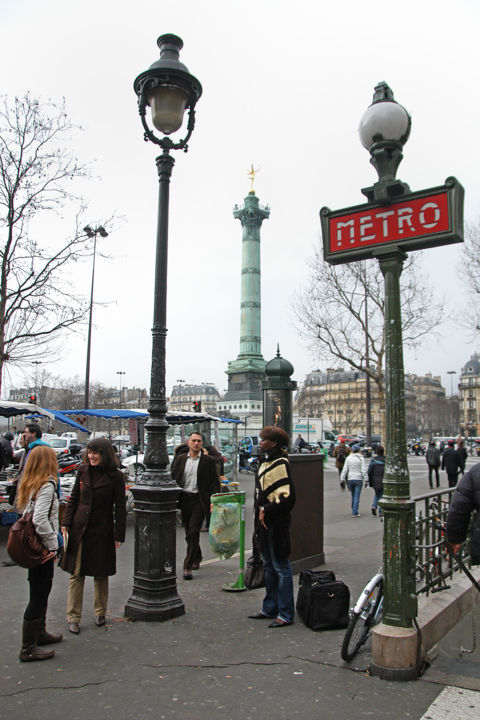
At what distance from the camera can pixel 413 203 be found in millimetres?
4547

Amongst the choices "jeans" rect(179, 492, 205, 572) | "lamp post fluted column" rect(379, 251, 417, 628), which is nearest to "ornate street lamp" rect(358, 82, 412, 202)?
"lamp post fluted column" rect(379, 251, 417, 628)

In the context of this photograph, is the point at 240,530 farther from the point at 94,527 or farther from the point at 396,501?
the point at 396,501

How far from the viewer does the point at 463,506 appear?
419 cm

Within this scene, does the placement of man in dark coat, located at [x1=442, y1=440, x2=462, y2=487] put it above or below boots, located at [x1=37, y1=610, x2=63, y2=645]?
above

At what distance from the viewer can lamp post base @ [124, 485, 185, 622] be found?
17.9 ft

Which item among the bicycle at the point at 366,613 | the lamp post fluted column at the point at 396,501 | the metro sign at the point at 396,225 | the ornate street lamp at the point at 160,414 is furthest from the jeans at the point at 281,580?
the metro sign at the point at 396,225

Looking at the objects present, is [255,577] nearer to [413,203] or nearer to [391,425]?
[391,425]

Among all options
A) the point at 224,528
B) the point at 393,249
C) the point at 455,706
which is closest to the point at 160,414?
the point at 224,528

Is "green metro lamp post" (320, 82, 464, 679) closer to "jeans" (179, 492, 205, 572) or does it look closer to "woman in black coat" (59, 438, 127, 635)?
"woman in black coat" (59, 438, 127, 635)

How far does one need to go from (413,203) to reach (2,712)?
14.9 ft

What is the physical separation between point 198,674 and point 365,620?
1.37 meters

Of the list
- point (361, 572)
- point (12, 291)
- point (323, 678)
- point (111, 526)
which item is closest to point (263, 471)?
point (111, 526)

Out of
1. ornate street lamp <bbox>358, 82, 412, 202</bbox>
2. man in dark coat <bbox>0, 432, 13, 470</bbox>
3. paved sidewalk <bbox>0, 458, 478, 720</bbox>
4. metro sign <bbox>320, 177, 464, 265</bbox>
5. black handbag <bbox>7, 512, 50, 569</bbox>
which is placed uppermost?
ornate street lamp <bbox>358, 82, 412, 202</bbox>

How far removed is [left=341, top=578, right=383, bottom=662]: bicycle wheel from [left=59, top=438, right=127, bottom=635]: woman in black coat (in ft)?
6.92
